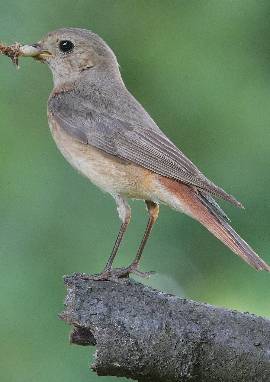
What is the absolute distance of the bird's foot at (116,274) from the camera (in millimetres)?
4172

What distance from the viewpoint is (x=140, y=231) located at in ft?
18.5

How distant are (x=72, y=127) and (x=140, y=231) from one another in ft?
2.94

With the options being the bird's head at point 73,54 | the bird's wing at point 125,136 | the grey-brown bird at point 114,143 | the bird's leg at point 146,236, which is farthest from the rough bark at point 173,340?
the bird's head at point 73,54

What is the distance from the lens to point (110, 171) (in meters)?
4.80

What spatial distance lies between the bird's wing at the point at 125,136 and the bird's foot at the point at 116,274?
1.49ft

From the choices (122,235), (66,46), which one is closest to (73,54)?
(66,46)

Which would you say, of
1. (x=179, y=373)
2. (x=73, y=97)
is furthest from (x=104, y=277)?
(x=73, y=97)

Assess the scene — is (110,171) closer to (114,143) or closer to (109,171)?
(109,171)

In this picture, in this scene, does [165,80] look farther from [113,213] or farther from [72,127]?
[72,127]

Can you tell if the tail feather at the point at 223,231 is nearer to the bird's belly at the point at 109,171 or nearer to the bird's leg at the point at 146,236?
the bird's belly at the point at 109,171

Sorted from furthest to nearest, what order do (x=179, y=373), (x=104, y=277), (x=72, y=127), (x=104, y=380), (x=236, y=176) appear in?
(x=236, y=176), (x=104, y=380), (x=72, y=127), (x=104, y=277), (x=179, y=373)

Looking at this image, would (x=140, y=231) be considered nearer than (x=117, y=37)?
Yes

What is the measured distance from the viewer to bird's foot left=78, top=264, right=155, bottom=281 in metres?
4.17

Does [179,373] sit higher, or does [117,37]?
[117,37]
